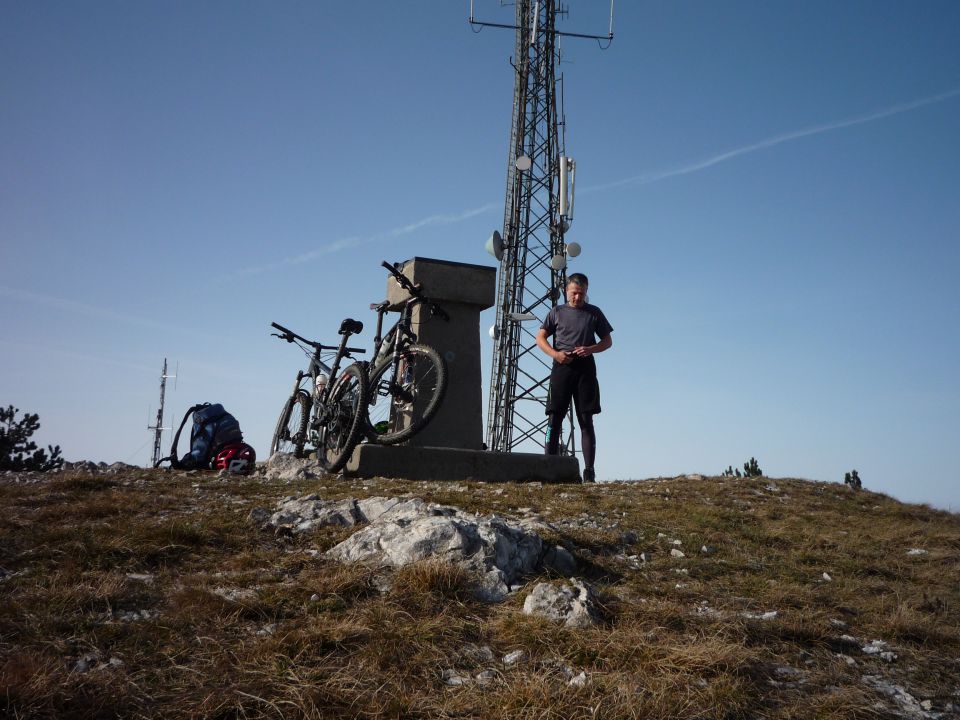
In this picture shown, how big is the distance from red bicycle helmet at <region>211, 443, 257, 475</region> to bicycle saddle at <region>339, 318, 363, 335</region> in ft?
5.65

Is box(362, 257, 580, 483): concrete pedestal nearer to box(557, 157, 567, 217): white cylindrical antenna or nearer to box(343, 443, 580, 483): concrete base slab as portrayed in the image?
box(343, 443, 580, 483): concrete base slab

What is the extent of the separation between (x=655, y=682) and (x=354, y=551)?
178 cm

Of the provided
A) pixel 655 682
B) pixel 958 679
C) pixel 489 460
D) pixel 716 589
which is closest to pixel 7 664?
pixel 655 682

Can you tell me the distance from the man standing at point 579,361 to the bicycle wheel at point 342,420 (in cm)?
197

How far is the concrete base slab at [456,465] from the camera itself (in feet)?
25.0

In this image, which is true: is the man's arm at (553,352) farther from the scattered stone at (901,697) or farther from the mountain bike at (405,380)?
the scattered stone at (901,697)

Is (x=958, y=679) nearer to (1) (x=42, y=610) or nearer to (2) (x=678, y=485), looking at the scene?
(1) (x=42, y=610)

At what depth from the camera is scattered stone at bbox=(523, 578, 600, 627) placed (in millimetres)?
3178

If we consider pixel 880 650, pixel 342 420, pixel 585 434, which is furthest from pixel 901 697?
pixel 342 420

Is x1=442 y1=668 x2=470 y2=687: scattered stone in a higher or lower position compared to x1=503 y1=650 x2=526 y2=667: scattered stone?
lower

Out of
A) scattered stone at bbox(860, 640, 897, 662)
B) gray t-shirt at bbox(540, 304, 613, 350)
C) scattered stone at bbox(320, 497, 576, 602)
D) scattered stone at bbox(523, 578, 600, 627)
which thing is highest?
gray t-shirt at bbox(540, 304, 613, 350)

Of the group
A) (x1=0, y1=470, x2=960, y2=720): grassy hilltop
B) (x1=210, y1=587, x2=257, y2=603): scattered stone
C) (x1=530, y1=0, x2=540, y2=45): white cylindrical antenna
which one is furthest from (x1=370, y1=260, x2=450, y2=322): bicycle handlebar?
(x1=530, y1=0, x2=540, y2=45): white cylindrical antenna

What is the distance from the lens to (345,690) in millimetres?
2475

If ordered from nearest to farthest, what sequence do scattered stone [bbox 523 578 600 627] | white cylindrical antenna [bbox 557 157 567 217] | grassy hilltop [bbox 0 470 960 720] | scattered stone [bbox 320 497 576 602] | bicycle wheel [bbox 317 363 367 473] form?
1. grassy hilltop [bbox 0 470 960 720]
2. scattered stone [bbox 523 578 600 627]
3. scattered stone [bbox 320 497 576 602]
4. bicycle wheel [bbox 317 363 367 473]
5. white cylindrical antenna [bbox 557 157 567 217]
